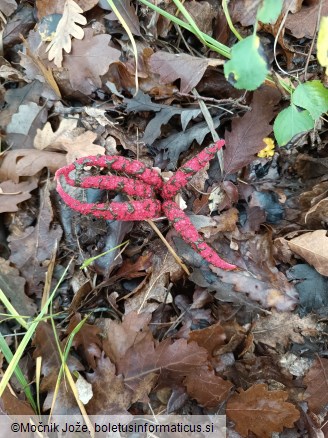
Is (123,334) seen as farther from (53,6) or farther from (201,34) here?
(53,6)

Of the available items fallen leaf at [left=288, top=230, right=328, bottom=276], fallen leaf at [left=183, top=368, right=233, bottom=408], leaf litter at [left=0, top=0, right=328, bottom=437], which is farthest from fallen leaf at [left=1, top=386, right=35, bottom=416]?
fallen leaf at [left=288, top=230, right=328, bottom=276]

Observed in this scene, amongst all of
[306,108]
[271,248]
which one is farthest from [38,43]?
[271,248]

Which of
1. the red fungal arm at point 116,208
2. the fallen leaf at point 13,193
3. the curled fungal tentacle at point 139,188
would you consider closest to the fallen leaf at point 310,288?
the curled fungal tentacle at point 139,188

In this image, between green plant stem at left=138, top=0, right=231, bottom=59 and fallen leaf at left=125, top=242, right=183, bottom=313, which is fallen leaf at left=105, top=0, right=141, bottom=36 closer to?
green plant stem at left=138, top=0, right=231, bottom=59

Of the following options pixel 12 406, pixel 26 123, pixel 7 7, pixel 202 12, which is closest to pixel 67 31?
pixel 7 7

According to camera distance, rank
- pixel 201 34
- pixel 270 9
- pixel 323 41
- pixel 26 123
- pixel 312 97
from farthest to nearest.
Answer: pixel 26 123
pixel 201 34
pixel 312 97
pixel 323 41
pixel 270 9

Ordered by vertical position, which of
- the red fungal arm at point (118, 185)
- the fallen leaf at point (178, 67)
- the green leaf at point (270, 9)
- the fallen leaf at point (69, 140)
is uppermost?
the green leaf at point (270, 9)

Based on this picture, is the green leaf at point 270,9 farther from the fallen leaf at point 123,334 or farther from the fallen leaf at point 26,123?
the fallen leaf at point 123,334
